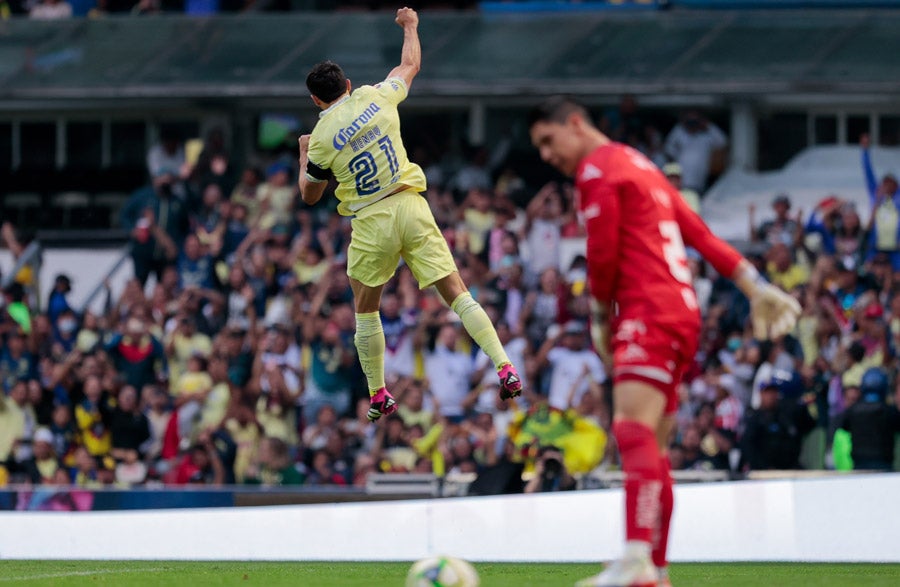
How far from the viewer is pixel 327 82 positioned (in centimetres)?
1237

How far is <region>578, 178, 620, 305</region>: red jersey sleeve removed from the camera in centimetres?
863

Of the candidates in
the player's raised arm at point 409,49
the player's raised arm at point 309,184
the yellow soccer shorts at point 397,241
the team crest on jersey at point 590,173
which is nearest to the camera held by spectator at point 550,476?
the yellow soccer shorts at point 397,241

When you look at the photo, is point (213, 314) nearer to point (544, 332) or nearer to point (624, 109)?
point (544, 332)

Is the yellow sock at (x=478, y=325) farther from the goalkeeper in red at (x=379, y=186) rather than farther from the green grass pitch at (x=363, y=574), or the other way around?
the green grass pitch at (x=363, y=574)

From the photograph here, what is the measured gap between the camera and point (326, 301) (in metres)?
20.9

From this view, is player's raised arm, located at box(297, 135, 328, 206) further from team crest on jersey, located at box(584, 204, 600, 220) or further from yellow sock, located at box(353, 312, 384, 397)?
team crest on jersey, located at box(584, 204, 600, 220)

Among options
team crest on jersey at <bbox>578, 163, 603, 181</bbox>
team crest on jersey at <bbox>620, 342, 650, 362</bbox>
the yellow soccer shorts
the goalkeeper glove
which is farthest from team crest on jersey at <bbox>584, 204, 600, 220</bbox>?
the yellow soccer shorts

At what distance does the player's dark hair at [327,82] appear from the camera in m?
12.3

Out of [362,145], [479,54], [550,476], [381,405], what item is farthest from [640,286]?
[479,54]

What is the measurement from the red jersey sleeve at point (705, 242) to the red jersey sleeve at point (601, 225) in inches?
19.0

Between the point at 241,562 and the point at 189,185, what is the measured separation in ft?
35.3

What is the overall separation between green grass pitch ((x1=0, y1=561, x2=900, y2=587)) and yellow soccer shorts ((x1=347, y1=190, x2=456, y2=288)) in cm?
218

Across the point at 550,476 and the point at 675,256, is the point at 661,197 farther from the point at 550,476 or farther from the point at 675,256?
the point at 550,476

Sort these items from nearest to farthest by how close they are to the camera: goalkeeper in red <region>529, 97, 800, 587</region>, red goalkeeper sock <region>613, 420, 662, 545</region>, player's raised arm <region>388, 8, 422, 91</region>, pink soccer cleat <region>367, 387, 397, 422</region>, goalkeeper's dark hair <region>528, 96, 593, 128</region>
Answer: red goalkeeper sock <region>613, 420, 662, 545</region>, goalkeeper in red <region>529, 97, 800, 587</region>, goalkeeper's dark hair <region>528, 96, 593, 128</region>, player's raised arm <region>388, 8, 422, 91</region>, pink soccer cleat <region>367, 387, 397, 422</region>
